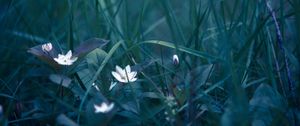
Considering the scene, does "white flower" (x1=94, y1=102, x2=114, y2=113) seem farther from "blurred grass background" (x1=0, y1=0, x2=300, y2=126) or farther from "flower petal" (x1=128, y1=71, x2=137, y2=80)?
"flower petal" (x1=128, y1=71, x2=137, y2=80)

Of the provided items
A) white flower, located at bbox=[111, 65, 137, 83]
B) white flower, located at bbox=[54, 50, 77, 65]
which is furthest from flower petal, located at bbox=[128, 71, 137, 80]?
white flower, located at bbox=[54, 50, 77, 65]

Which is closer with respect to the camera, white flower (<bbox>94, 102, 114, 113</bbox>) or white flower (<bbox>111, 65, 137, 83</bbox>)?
white flower (<bbox>94, 102, 114, 113</bbox>)

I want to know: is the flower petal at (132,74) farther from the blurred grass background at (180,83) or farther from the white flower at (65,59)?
the white flower at (65,59)

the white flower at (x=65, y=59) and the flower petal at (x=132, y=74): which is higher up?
the white flower at (x=65, y=59)

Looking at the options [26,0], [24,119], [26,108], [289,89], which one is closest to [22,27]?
[26,0]

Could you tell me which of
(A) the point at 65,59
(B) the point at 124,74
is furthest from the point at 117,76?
(A) the point at 65,59

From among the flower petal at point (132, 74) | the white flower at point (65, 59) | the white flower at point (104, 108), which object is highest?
the white flower at point (65, 59)

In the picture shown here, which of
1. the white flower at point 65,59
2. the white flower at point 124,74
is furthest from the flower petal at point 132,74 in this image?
the white flower at point 65,59

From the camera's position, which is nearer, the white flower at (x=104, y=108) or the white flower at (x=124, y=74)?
the white flower at (x=104, y=108)

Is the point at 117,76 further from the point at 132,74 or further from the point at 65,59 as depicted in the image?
the point at 65,59

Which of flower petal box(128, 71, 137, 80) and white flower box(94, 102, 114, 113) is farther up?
flower petal box(128, 71, 137, 80)

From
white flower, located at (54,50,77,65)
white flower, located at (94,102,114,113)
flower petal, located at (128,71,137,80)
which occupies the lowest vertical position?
white flower, located at (94,102,114,113)

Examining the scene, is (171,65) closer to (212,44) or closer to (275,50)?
(275,50)
